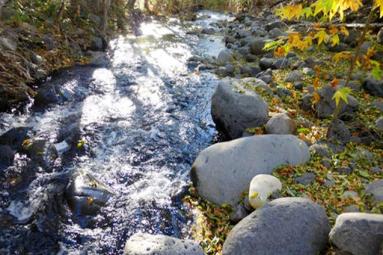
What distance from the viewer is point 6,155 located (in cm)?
591

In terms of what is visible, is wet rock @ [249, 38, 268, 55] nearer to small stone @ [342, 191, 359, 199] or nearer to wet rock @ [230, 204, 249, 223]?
small stone @ [342, 191, 359, 199]

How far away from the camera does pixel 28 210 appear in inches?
194

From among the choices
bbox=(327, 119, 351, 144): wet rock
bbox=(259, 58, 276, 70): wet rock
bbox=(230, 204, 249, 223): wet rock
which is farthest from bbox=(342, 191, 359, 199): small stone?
bbox=(259, 58, 276, 70): wet rock

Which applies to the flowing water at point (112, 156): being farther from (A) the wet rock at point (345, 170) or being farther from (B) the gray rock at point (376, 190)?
(B) the gray rock at point (376, 190)

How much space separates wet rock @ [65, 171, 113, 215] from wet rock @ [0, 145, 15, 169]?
118 centimetres

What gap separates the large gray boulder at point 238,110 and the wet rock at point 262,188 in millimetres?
1938

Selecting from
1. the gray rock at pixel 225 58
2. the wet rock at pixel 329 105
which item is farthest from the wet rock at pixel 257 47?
the wet rock at pixel 329 105

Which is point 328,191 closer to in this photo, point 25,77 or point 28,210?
point 28,210

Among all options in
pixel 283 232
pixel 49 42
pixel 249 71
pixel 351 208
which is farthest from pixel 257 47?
pixel 283 232

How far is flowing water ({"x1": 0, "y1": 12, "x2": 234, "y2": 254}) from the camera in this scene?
15.5 feet

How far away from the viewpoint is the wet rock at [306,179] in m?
5.42

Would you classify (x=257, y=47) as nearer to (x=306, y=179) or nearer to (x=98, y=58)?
(x=98, y=58)

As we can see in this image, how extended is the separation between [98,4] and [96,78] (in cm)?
564

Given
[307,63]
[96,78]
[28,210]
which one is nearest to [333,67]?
[307,63]
